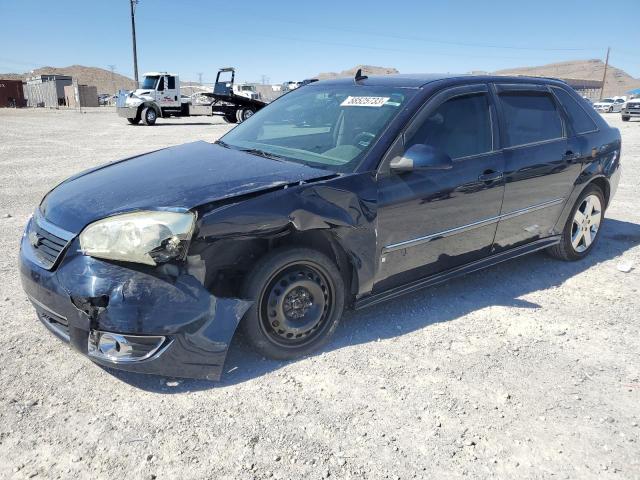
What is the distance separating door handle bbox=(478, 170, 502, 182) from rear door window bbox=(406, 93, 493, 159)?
0.16 m

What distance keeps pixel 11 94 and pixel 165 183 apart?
56.3 meters

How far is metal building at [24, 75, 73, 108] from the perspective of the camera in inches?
2005

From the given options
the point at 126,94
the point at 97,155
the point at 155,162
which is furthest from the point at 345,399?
the point at 126,94

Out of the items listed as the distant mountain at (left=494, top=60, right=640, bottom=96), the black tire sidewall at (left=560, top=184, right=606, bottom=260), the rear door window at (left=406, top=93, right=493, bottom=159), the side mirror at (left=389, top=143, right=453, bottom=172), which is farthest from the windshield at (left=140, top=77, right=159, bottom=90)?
the distant mountain at (left=494, top=60, right=640, bottom=96)

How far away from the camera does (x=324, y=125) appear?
362 cm

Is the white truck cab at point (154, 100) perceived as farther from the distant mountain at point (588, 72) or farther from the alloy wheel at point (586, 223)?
the distant mountain at point (588, 72)

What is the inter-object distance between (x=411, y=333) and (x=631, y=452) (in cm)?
136

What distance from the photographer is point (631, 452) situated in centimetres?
226

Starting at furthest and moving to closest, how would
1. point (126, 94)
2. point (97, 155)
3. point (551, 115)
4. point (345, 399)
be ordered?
point (126, 94) → point (97, 155) → point (551, 115) → point (345, 399)

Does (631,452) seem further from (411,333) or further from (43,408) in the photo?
(43,408)

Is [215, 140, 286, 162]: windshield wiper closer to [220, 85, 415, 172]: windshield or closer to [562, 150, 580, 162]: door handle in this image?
[220, 85, 415, 172]: windshield

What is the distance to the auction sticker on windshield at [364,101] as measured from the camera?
3404 mm

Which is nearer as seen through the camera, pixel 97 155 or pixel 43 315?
pixel 43 315

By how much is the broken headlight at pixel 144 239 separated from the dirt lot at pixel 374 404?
746 millimetres
